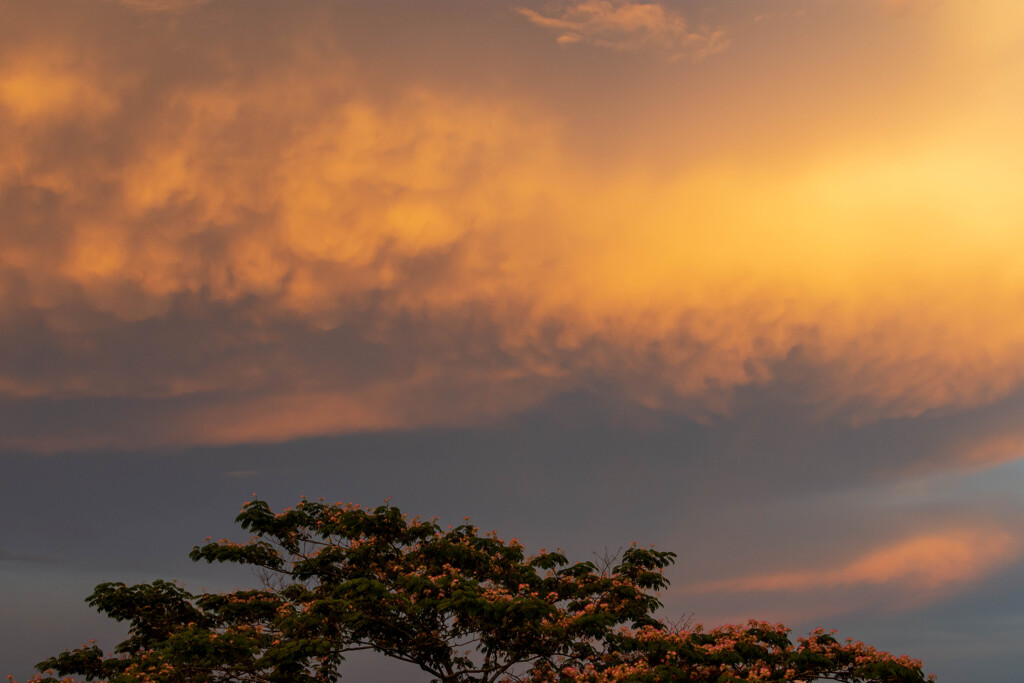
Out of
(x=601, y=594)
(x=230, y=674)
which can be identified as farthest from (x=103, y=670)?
(x=601, y=594)

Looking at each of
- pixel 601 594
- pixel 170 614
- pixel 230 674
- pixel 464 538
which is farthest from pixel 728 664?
pixel 170 614

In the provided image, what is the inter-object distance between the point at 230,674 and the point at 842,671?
51.2 ft

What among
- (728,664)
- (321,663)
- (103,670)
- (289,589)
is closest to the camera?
(728,664)

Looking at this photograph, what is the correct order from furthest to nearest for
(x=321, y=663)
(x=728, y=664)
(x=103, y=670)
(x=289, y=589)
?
(x=289, y=589)
(x=103, y=670)
(x=321, y=663)
(x=728, y=664)

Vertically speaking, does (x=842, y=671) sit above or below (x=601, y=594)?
below

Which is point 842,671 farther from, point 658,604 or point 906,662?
point 658,604

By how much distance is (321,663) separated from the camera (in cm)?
2331

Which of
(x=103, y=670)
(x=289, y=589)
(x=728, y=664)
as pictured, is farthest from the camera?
(x=289, y=589)

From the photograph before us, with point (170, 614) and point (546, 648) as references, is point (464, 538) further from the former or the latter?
point (170, 614)

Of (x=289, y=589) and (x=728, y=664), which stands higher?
(x=289, y=589)

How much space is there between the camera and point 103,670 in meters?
25.1

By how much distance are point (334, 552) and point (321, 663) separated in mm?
3933

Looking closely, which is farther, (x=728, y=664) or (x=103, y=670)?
(x=103, y=670)

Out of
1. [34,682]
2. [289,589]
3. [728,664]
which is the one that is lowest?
[34,682]
